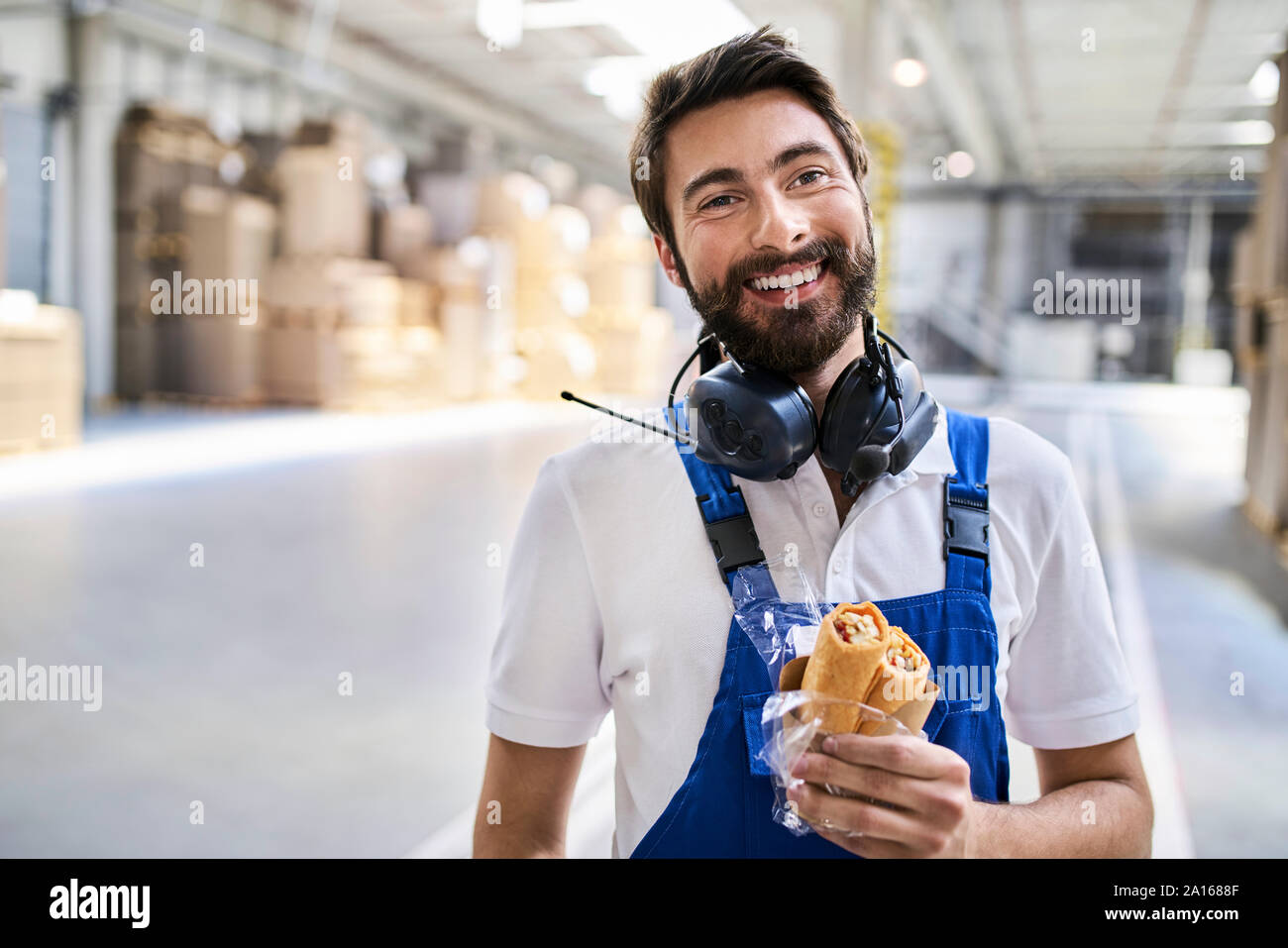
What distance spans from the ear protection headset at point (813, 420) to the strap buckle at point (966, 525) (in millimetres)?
79

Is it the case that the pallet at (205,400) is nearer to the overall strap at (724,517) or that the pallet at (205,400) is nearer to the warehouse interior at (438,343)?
the warehouse interior at (438,343)

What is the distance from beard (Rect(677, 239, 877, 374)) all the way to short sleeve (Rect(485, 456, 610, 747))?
0.28 m

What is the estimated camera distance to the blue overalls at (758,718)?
1096mm

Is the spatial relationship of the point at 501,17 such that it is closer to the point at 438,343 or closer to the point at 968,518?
the point at 438,343

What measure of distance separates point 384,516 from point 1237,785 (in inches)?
194

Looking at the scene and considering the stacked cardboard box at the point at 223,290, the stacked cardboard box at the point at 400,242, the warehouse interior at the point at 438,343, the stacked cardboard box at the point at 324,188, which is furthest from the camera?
the stacked cardboard box at the point at 400,242

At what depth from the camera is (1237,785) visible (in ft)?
9.87

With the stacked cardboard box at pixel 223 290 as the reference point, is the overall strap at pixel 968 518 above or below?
below

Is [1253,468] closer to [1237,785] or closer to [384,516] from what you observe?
[1237,785]

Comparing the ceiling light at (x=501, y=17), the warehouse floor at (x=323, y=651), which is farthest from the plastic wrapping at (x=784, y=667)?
the ceiling light at (x=501, y=17)

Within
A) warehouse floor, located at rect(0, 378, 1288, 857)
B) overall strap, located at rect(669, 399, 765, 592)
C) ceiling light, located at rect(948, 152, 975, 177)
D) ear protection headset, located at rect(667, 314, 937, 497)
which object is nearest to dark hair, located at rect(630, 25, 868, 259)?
ear protection headset, located at rect(667, 314, 937, 497)

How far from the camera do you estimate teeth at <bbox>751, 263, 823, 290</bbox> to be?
121 cm

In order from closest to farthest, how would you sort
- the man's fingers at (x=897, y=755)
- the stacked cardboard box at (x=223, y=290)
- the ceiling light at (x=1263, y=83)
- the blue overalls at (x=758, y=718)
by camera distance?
the man's fingers at (x=897, y=755)
the blue overalls at (x=758, y=718)
the stacked cardboard box at (x=223, y=290)
the ceiling light at (x=1263, y=83)
